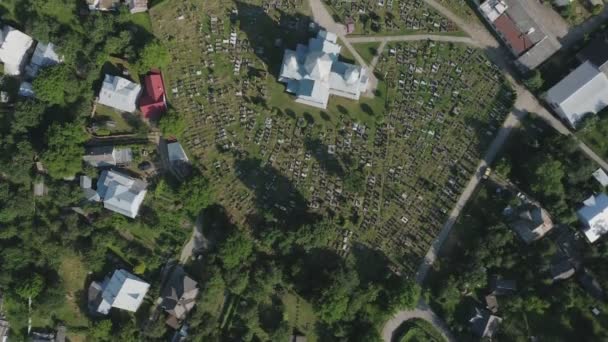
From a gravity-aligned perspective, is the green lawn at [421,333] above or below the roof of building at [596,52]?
below

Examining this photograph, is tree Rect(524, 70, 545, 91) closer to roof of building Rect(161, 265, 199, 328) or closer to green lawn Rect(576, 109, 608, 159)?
green lawn Rect(576, 109, 608, 159)

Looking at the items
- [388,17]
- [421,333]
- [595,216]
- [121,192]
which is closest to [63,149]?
[121,192]

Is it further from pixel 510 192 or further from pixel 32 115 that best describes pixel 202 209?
pixel 510 192

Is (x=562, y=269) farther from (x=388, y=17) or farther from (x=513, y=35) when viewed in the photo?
(x=388, y=17)

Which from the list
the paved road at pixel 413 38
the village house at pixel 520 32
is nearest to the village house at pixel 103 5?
the paved road at pixel 413 38

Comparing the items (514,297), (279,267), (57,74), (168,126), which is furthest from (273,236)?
(57,74)

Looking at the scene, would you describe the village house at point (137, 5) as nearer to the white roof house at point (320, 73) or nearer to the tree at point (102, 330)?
the white roof house at point (320, 73)

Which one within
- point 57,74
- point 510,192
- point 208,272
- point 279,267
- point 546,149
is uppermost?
point 546,149
